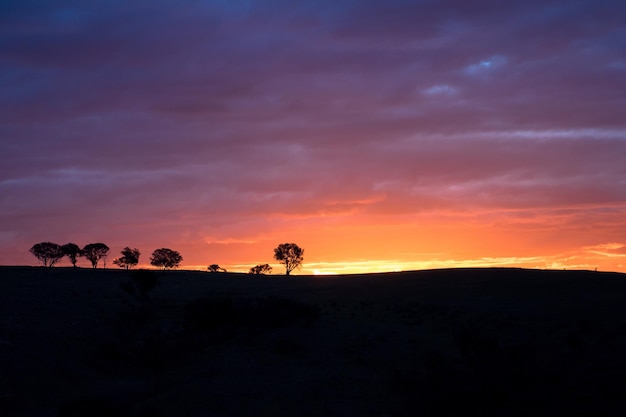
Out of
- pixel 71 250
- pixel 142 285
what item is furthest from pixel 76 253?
pixel 142 285

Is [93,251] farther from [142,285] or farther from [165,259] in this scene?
[142,285]

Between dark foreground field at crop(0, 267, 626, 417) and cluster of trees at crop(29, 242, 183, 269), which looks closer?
dark foreground field at crop(0, 267, 626, 417)

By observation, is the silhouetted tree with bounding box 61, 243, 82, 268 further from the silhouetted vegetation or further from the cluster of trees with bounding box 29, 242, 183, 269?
the silhouetted vegetation

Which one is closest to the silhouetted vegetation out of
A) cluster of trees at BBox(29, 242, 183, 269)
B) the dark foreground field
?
the dark foreground field

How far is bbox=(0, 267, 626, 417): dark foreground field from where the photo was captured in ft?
75.1

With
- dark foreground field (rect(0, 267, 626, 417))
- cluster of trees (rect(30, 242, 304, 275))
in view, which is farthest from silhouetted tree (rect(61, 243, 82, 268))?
dark foreground field (rect(0, 267, 626, 417))

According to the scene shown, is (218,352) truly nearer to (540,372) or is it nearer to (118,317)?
(118,317)

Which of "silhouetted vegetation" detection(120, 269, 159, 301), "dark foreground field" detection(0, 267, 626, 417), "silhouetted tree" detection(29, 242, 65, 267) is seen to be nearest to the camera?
"dark foreground field" detection(0, 267, 626, 417)

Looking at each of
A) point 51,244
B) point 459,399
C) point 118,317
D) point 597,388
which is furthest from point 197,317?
point 51,244

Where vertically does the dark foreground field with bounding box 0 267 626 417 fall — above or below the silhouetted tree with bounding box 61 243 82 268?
below

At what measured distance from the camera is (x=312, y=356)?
33.2 m

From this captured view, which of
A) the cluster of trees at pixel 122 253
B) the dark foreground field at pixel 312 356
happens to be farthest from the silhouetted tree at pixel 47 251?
the dark foreground field at pixel 312 356

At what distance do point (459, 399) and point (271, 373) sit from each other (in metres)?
10.1

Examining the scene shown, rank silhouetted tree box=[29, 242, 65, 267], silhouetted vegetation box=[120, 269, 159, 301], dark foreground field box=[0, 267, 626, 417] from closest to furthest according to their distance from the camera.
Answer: dark foreground field box=[0, 267, 626, 417] → silhouetted vegetation box=[120, 269, 159, 301] → silhouetted tree box=[29, 242, 65, 267]
